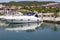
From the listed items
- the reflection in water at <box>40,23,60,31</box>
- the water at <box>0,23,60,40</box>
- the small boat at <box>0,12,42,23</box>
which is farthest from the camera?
the small boat at <box>0,12,42,23</box>

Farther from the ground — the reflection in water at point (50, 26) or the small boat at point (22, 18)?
the small boat at point (22, 18)

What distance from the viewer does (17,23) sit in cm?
850

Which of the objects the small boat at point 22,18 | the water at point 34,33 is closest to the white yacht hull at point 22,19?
the small boat at point 22,18

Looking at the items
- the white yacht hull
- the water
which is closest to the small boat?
the white yacht hull

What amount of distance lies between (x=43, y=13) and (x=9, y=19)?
1960 mm

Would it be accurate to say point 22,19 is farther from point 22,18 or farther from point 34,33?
point 34,33

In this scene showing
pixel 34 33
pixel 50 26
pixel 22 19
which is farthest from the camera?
pixel 22 19

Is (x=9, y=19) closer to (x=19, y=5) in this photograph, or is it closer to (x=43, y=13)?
(x=43, y=13)

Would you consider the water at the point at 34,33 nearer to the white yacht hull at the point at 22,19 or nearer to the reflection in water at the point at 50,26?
the reflection in water at the point at 50,26

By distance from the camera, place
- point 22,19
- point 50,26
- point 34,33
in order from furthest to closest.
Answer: point 22,19
point 50,26
point 34,33

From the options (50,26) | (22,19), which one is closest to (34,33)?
(50,26)

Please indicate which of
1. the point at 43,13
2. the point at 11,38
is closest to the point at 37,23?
the point at 43,13

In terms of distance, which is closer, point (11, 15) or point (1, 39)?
point (1, 39)

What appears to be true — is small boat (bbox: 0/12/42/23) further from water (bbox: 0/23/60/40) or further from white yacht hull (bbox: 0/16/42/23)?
water (bbox: 0/23/60/40)
